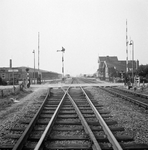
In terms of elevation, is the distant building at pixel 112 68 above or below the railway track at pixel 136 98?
above

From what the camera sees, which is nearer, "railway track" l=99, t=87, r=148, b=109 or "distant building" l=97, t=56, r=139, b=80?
"railway track" l=99, t=87, r=148, b=109

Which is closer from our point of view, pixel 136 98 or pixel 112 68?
pixel 136 98

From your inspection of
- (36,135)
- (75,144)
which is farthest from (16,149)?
(75,144)

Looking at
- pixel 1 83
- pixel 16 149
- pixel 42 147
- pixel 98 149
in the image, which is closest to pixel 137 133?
pixel 98 149

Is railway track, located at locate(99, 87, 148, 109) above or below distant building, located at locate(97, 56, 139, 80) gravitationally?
below

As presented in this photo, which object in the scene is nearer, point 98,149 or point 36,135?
point 98,149

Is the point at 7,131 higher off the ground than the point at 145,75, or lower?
lower

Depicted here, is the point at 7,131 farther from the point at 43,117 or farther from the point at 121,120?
the point at 121,120

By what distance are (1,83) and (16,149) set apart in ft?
83.8

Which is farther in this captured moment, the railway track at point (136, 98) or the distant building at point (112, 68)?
the distant building at point (112, 68)

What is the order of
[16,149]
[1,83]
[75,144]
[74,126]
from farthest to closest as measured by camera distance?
[1,83] → [74,126] → [75,144] → [16,149]

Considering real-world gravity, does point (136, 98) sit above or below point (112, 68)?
below

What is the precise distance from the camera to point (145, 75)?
89.4 feet

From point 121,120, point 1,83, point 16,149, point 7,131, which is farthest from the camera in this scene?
point 1,83
